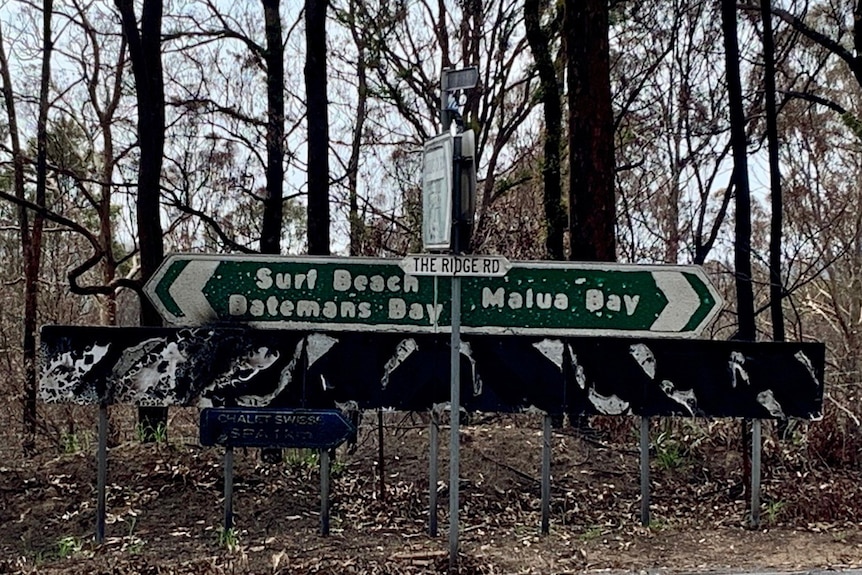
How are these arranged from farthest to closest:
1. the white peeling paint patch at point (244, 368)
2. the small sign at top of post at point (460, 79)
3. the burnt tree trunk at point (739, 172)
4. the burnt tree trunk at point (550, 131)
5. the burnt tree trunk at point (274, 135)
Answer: the burnt tree trunk at point (550, 131) → the burnt tree trunk at point (274, 135) → the burnt tree trunk at point (739, 172) → the white peeling paint patch at point (244, 368) → the small sign at top of post at point (460, 79)

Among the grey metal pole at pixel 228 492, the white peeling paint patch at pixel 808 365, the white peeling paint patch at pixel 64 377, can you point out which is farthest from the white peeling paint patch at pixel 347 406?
the white peeling paint patch at pixel 808 365

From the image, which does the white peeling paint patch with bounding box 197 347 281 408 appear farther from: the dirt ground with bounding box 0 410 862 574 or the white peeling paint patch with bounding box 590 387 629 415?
the white peeling paint patch with bounding box 590 387 629 415

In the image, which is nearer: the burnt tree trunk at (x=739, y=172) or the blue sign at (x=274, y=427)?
the blue sign at (x=274, y=427)

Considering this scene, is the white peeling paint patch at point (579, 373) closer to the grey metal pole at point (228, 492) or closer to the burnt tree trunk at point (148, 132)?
the grey metal pole at point (228, 492)

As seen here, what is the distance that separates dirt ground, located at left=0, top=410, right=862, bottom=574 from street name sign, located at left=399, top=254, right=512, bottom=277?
1.80 m

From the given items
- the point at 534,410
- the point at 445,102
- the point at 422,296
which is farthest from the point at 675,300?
the point at 445,102

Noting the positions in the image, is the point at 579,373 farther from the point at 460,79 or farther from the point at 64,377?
the point at 64,377

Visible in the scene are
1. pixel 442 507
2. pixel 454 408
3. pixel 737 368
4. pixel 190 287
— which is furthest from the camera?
pixel 442 507

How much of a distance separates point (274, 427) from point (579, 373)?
2.20m

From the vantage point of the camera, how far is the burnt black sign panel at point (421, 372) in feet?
18.9

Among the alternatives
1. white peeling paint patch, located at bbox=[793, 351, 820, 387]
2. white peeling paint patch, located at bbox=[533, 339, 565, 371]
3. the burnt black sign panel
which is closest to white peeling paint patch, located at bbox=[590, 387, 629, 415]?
the burnt black sign panel

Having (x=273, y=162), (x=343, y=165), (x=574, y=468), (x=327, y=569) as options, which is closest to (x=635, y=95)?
(x=343, y=165)

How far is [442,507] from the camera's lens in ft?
21.8

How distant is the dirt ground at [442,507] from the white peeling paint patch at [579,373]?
1095mm
